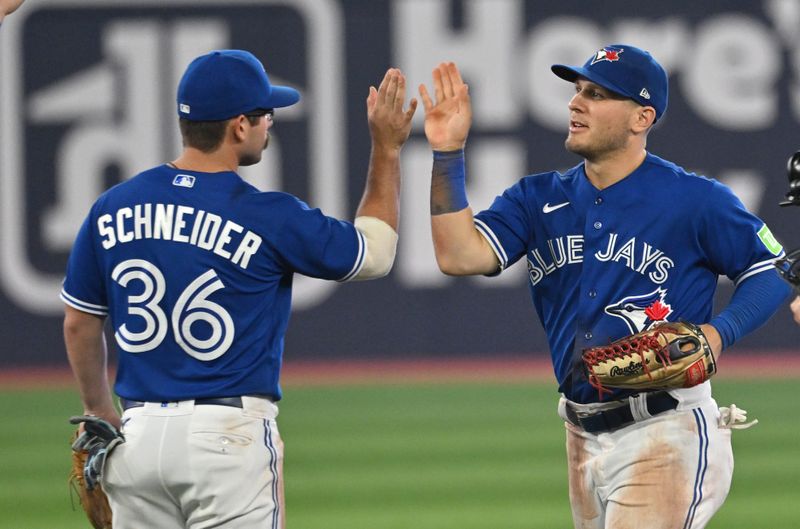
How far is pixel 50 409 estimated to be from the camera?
10.3 meters

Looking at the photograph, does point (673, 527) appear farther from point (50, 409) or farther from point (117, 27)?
point (117, 27)

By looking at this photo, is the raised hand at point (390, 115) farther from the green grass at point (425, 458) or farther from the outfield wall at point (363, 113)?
the outfield wall at point (363, 113)

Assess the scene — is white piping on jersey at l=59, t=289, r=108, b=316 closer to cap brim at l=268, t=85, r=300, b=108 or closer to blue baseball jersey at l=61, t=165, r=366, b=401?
blue baseball jersey at l=61, t=165, r=366, b=401

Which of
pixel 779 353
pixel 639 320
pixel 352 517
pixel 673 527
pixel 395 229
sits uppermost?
pixel 395 229

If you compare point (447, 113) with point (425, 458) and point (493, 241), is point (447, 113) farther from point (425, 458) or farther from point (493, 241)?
point (425, 458)

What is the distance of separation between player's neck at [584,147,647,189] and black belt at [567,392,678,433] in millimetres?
711

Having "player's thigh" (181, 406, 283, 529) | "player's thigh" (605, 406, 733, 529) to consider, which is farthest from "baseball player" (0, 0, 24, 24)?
"player's thigh" (605, 406, 733, 529)

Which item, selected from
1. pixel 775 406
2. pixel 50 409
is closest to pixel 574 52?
pixel 775 406

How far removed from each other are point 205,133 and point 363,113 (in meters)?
8.66

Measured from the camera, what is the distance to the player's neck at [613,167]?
433 cm

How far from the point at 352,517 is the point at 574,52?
667cm

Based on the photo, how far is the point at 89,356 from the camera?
12.8ft

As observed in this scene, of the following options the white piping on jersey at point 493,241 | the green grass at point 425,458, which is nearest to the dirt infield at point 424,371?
the green grass at point 425,458

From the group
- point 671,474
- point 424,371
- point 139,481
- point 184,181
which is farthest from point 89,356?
point 424,371
